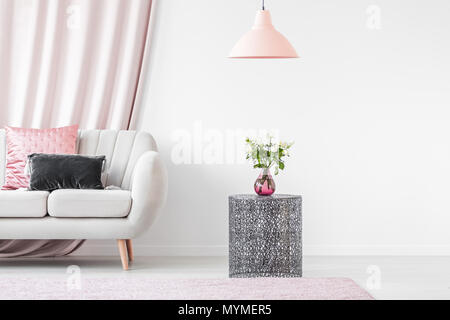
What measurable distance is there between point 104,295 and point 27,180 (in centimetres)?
287

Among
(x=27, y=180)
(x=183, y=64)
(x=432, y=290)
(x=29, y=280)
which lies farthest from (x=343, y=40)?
(x=29, y=280)

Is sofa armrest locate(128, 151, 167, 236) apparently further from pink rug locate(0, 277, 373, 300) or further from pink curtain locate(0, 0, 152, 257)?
pink rug locate(0, 277, 373, 300)

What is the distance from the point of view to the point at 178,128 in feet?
15.1

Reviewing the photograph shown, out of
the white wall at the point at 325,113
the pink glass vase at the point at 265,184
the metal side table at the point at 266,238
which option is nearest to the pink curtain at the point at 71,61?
the white wall at the point at 325,113

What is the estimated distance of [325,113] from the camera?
4.64m

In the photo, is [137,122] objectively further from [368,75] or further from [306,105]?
[368,75]

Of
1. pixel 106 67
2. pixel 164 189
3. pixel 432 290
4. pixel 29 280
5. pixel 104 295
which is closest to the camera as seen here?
pixel 104 295

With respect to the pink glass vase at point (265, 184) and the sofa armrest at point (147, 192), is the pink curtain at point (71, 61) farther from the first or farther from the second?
the pink glass vase at point (265, 184)

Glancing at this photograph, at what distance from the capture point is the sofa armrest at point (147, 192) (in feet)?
12.5

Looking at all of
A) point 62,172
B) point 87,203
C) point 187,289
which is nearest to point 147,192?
point 87,203

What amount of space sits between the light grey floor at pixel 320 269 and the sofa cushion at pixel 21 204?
0.33 meters

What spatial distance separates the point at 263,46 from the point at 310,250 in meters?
1.63

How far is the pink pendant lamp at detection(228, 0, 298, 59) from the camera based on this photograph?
3.53 meters

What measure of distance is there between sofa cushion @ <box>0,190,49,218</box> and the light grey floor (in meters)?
0.33
